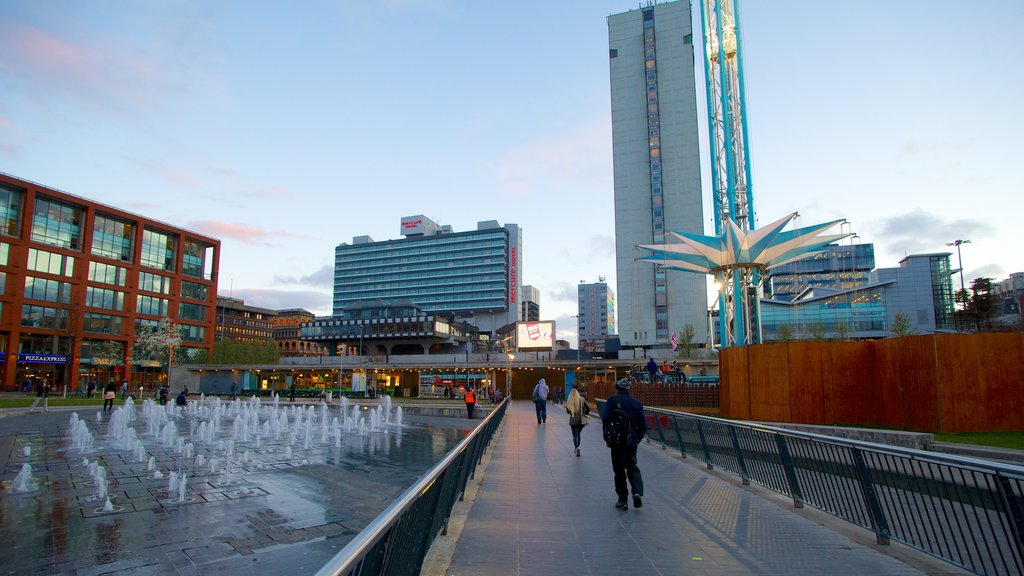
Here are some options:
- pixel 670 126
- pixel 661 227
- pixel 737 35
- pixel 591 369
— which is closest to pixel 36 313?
pixel 591 369

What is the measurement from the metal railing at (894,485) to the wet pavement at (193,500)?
20.0 ft

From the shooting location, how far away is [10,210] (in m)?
59.2

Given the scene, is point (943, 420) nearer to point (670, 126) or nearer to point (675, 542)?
point (675, 542)

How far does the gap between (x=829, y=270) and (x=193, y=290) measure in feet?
387

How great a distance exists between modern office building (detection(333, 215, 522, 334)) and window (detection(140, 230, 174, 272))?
61.7m

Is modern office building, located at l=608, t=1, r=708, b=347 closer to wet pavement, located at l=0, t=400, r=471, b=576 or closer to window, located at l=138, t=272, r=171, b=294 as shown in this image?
window, located at l=138, t=272, r=171, b=294

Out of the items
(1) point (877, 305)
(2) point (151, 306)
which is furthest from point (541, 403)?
(1) point (877, 305)

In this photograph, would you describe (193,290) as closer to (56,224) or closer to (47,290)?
(47,290)

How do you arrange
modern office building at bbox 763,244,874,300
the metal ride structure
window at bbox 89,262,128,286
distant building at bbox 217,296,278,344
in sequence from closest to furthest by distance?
the metal ride structure
window at bbox 89,262,128,286
modern office building at bbox 763,244,874,300
distant building at bbox 217,296,278,344

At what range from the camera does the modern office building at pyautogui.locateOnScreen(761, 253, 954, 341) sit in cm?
8712

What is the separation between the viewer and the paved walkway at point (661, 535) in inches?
196

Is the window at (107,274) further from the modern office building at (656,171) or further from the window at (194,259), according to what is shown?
the modern office building at (656,171)

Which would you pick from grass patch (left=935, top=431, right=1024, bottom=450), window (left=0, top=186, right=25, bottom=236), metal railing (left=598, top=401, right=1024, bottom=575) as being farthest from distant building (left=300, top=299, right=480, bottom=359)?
metal railing (left=598, top=401, right=1024, bottom=575)

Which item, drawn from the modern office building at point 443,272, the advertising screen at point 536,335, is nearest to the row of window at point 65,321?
the advertising screen at point 536,335
